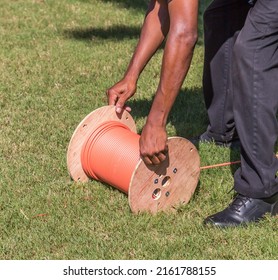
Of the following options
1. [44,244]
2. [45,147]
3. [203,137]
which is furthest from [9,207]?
[203,137]

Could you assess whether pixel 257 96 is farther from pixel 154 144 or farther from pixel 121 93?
pixel 121 93

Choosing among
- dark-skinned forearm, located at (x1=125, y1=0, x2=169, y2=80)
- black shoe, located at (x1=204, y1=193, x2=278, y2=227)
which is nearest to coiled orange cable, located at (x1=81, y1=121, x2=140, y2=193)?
dark-skinned forearm, located at (x1=125, y1=0, x2=169, y2=80)

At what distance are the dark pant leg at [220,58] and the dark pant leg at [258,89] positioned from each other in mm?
1201

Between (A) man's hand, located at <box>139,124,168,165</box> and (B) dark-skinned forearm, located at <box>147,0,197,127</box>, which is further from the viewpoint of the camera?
(A) man's hand, located at <box>139,124,168,165</box>

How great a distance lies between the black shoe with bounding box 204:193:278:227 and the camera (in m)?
4.46

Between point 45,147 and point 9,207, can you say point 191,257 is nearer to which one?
point 9,207

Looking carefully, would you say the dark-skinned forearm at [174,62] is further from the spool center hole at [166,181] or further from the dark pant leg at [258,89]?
the spool center hole at [166,181]

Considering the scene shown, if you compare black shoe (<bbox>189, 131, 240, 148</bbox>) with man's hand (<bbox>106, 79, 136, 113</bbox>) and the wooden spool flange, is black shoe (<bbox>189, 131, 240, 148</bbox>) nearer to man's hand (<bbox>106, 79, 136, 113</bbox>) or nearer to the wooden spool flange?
man's hand (<bbox>106, 79, 136, 113</bbox>)

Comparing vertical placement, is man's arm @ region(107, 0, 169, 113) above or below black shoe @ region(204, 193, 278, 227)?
above

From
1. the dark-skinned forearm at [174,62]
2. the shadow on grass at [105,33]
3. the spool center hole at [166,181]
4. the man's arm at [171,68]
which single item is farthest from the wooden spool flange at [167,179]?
the shadow on grass at [105,33]

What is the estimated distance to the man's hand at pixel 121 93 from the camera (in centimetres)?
495

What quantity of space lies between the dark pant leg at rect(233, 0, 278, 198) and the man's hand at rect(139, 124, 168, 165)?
0.45 meters

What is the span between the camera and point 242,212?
4.48 meters

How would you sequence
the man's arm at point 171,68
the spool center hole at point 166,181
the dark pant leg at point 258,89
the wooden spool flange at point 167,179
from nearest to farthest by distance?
1. the man's arm at point 171,68
2. the dark pant leg at point 258,89
3. the wooden spool flange at point 167,179
4. the spool center hole at point 166,181
